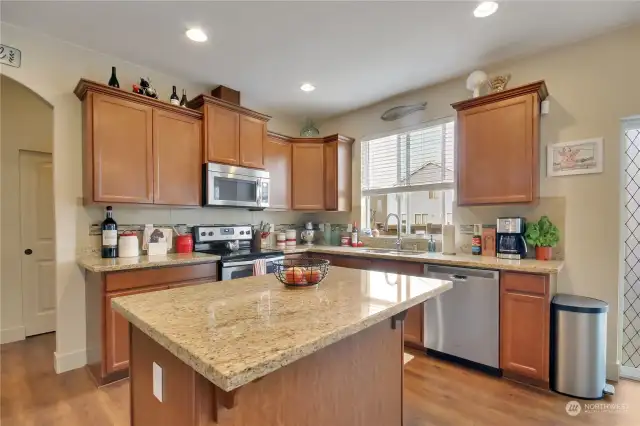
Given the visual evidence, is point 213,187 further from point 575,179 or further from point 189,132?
point 575,179

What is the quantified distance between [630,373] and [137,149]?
14.5 ft

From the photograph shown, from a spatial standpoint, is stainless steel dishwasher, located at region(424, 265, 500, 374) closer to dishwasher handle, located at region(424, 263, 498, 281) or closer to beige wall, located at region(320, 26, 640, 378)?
dishwasher handle, located at region(424, 263, 498, 281)

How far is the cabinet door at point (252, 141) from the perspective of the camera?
3.39m

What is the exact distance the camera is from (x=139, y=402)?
4.16 feet

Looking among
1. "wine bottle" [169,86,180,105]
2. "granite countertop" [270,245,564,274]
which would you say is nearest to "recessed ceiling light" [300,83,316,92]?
"wine bottle" [169,86,180,105]

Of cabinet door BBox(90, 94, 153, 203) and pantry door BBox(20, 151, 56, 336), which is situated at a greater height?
cabinet door BBox(90, 94, 153, 203)

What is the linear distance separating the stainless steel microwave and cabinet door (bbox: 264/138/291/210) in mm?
241

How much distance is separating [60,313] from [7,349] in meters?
1.12

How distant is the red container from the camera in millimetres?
3164

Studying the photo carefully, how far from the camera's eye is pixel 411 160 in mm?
3707

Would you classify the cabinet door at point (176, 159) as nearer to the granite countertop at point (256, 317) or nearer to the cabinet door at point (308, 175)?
the cabinet door at point (308, 175)

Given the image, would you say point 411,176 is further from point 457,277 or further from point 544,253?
point 544,253

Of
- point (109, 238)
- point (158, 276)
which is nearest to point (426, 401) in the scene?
point (158, 276)

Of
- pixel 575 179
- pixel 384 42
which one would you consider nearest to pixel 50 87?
pixel 384 42
